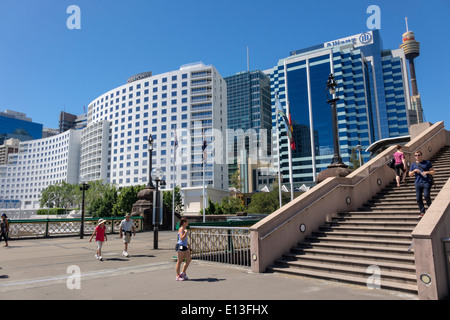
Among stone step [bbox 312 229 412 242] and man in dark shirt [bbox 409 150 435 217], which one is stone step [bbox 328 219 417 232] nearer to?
stone step [bbox 312 229 412 242]

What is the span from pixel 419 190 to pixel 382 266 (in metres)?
2.99

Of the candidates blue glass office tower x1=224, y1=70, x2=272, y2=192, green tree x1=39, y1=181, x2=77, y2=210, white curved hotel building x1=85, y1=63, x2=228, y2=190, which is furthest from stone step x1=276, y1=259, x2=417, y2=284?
blue glass office tower x1=224, y1=70, x2=272, y2=192

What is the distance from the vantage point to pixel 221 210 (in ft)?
188

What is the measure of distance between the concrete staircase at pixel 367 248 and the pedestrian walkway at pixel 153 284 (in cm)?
50

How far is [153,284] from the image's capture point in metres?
7.55

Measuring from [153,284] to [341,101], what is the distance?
10890cm

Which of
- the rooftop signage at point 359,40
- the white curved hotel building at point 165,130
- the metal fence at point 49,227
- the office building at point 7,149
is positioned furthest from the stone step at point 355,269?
the office building at point 7,149

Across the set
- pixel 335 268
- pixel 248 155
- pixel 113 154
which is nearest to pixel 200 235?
pixel 335 268

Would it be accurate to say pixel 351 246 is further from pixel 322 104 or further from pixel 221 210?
pixel 322 104

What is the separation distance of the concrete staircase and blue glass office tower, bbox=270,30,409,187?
307 feet

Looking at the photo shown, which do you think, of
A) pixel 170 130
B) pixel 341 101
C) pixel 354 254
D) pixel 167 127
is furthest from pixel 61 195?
pixel 354 254

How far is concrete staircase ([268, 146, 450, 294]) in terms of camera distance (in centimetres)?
704

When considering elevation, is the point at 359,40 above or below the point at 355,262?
above

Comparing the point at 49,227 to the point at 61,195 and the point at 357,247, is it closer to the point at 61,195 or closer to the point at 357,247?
the point at 357,247
